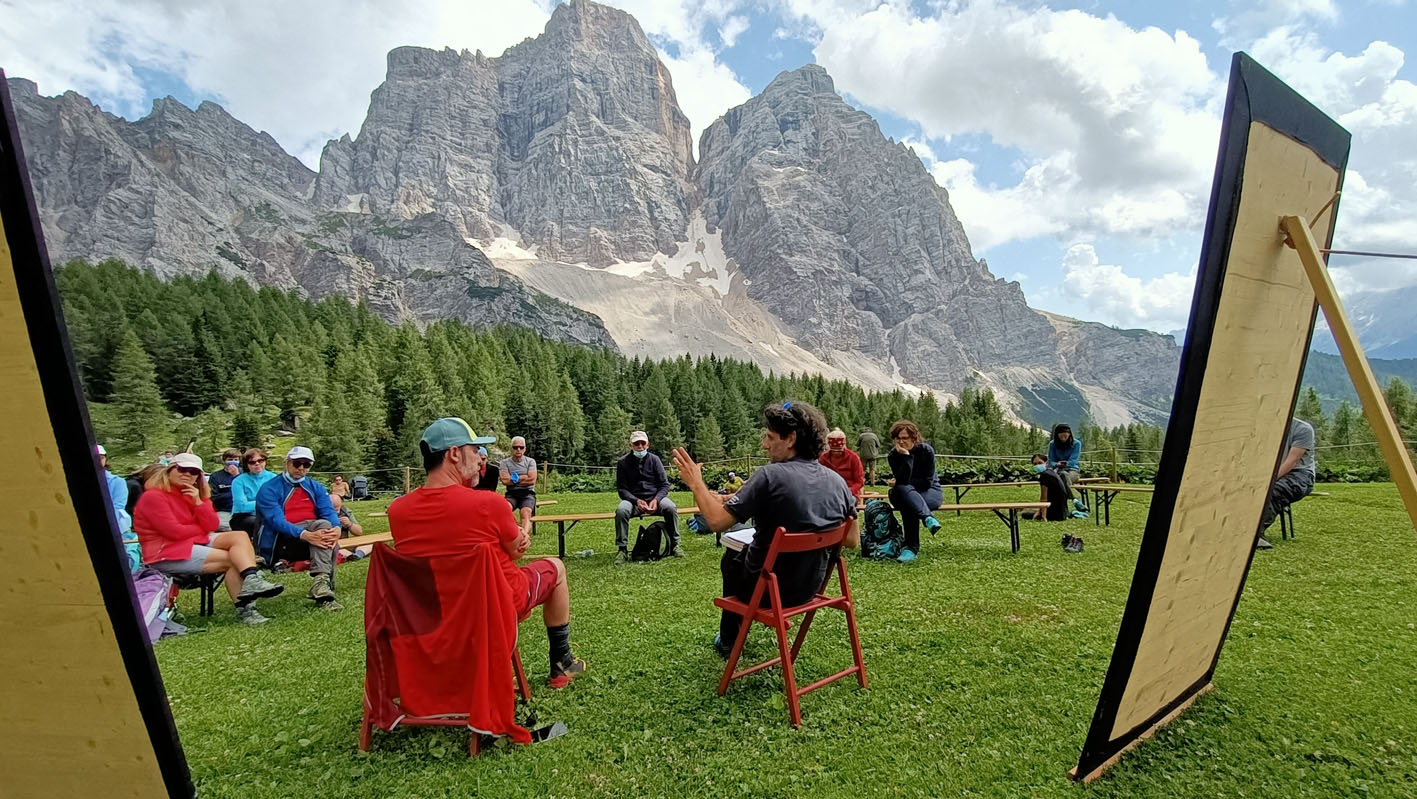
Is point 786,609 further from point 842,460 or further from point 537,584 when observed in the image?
point 842,460

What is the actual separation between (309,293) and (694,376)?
11936 cm

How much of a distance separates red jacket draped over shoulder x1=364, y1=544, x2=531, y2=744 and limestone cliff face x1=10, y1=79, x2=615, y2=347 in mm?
158559

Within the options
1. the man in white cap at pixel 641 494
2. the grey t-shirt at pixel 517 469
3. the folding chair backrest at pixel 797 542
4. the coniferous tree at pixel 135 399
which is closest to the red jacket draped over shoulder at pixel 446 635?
the folding chair backrest at pixel 797 542

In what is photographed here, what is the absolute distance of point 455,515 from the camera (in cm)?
348

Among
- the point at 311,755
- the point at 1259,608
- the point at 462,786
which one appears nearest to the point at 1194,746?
the point at 1259,608

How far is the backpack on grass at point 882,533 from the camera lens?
8.38 metres

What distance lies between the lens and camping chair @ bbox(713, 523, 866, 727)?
149 inches

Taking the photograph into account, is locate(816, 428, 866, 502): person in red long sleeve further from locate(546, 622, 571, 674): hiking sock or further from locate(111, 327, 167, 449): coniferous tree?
locate(111, 327, 167, 449): coniferous tree

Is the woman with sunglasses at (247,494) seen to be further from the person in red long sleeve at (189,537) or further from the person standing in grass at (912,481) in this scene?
the person standing in grass at (912,481)

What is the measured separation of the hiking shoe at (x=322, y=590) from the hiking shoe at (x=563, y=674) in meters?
3.95

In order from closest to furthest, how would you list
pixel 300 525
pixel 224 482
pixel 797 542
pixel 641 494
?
1. pixel 797 542
2. pixel 300 525
3. pixel 641 494
4. pixel 224 482

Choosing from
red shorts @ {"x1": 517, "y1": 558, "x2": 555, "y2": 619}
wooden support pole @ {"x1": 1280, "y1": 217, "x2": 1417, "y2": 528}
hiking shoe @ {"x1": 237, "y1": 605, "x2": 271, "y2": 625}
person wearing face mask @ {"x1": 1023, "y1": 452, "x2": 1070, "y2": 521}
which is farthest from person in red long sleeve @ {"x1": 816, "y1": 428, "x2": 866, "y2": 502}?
hiking shoe @ {"x1": 237, "y1": 605, "x2": 271, "y2": 625}

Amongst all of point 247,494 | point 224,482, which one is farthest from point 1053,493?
point 224,482

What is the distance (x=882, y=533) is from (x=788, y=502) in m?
4.80
